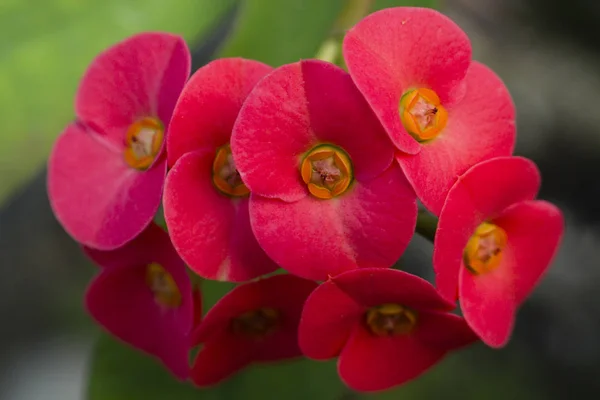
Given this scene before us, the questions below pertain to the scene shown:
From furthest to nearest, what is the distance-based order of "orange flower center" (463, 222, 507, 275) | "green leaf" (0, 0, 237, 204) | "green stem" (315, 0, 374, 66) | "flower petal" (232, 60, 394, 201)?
"green leaf" (0, 0, 237, 204), "green stem" (315, 0, 374, 66), "orange flower center" (463, 222, 507, 275), "flower petal" (232, 60, 394, 201)

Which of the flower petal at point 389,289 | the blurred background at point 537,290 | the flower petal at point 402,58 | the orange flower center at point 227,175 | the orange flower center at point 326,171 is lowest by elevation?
the blurred background at point 537,290

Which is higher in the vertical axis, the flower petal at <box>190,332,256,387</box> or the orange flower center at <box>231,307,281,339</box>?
the orange flower center at <box>231,307,281,339</box>

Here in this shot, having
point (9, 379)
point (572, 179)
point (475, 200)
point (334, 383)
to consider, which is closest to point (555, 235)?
point (475, 200)

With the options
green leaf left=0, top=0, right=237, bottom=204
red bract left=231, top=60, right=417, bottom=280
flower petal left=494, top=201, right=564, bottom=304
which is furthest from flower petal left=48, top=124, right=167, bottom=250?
flower petal left=494, top=201, right=564, bottom=304

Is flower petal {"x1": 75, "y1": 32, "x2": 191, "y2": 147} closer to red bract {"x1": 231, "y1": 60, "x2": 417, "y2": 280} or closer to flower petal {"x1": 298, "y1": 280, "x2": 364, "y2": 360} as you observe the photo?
red bract {"x1": 231, "y1": 60, "x2": 417, "y2": 280}

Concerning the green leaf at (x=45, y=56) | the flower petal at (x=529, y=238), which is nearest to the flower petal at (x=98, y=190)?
the green leaf at (x=45, y=56)

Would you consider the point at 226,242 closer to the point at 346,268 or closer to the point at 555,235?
the point at 346,268

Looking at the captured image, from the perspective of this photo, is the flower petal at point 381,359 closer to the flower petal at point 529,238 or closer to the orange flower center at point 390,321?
the orange flower center at point 390,321

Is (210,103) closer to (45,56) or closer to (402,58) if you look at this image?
(402,58)
